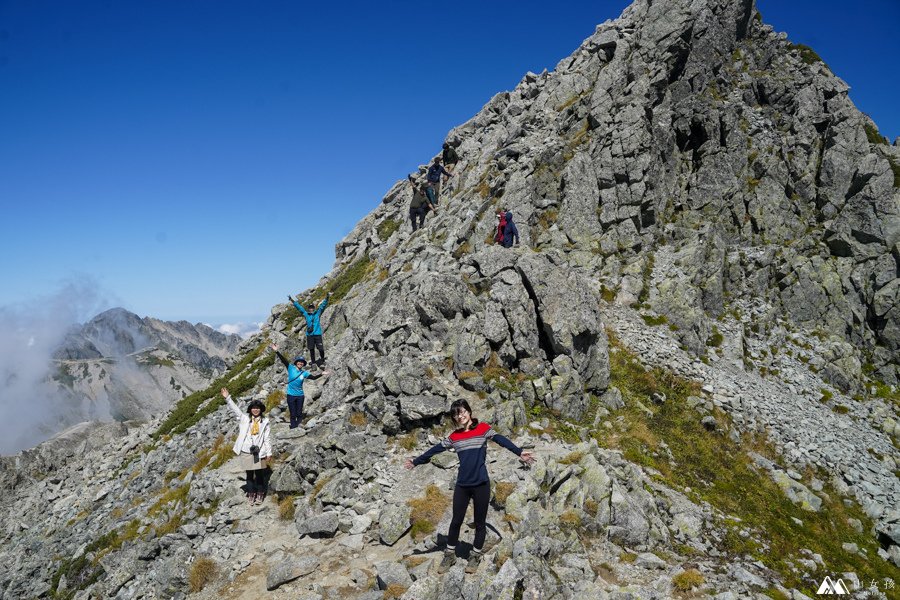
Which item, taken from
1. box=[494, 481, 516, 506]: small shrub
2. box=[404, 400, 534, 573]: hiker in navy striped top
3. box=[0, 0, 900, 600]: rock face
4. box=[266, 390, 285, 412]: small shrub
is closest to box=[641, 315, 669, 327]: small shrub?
box=[0, 0, 900, 600]: rock face

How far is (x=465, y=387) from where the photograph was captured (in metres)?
19.8

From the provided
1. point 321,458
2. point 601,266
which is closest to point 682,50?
point 601,266

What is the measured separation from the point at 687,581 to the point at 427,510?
677 centimetres

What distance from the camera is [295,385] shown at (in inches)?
747

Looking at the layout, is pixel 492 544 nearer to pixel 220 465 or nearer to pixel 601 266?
pixel 220 465

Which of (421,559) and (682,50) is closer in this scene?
(421,559)

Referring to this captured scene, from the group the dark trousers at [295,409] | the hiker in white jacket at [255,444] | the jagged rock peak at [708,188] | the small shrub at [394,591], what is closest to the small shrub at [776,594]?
the small shrub at [394,591]

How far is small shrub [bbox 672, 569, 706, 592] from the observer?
10125 mm

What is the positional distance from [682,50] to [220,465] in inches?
1808

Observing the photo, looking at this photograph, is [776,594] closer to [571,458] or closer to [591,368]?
[571,458]

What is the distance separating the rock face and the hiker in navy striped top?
1.96ft

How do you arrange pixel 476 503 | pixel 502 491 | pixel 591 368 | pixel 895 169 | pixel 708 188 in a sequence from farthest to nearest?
1. pixel 708 188
2. pixel 895 169
3. pixel 591 368
4. pixel 502 491
5. pixel 476 503

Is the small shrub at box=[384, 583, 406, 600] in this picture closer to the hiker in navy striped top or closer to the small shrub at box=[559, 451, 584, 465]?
the hiker in navy striped top

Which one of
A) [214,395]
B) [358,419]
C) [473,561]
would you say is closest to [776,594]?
[473,561]
